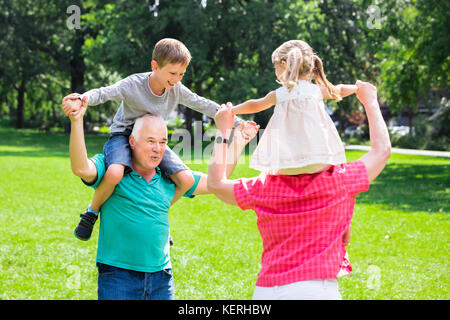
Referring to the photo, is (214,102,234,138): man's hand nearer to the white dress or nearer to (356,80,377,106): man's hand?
the white dress

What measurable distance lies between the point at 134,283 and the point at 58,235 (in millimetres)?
6443

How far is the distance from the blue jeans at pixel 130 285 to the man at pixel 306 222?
893 millimetres

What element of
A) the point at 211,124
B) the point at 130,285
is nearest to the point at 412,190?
the point at 130,285

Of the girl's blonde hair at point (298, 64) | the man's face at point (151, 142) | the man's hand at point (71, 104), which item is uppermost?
the girl's blonde hair at point (298, 64)

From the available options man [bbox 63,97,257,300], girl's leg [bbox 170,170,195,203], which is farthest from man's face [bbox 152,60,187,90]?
girl's leg [bbox 170,170,195,203]

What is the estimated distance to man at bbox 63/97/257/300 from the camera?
10.4 feet

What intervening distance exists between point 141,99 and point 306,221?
67.6 inches

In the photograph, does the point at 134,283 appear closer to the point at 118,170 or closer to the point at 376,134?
the point at 118,170

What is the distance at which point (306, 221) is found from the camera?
249cm

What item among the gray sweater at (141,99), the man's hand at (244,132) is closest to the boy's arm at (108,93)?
the gray sweater at (141,99)

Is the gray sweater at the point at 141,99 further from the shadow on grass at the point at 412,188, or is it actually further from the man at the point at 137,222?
the shadow on grass at the point at 412,188

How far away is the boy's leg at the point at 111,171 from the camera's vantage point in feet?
10.9
